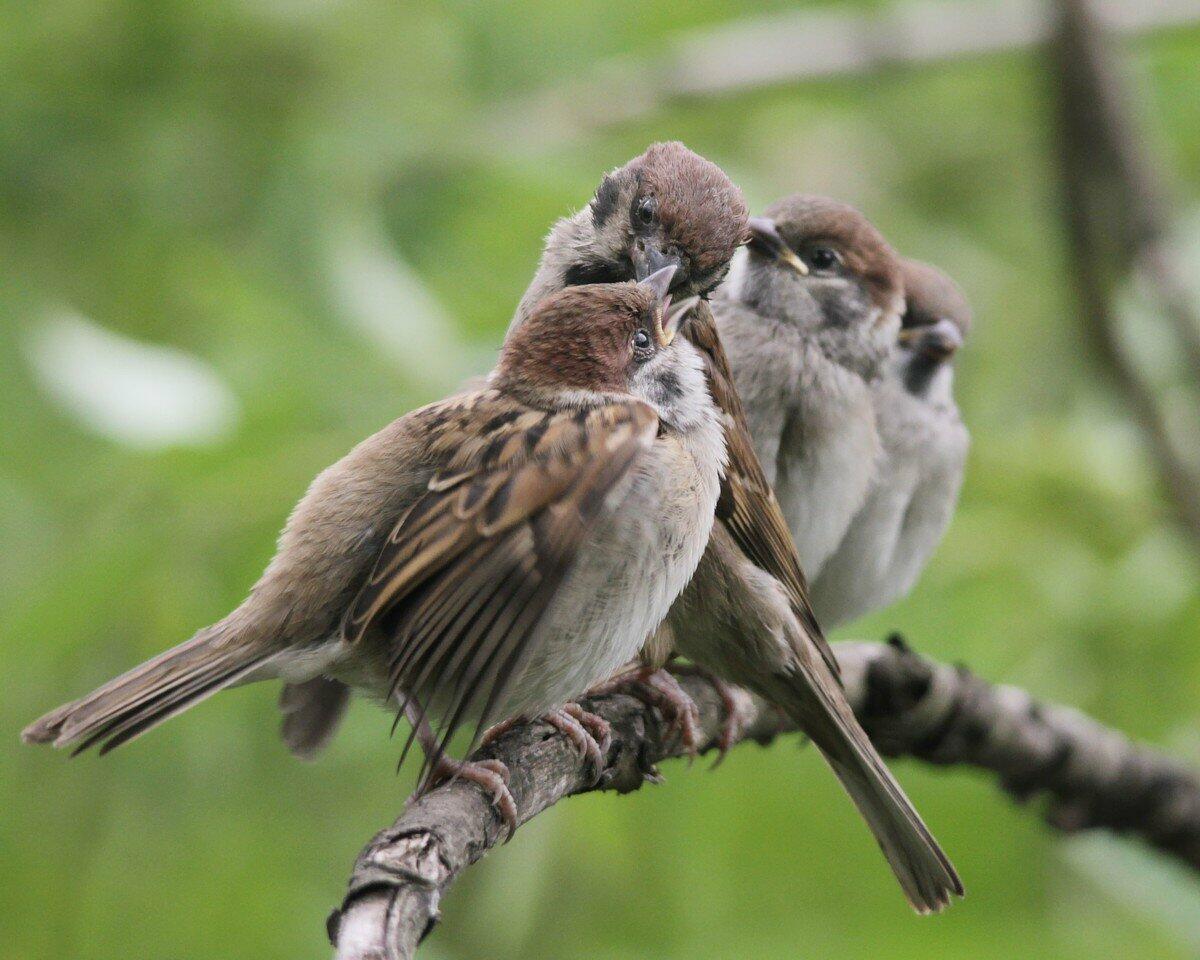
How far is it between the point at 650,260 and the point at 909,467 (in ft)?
2.78

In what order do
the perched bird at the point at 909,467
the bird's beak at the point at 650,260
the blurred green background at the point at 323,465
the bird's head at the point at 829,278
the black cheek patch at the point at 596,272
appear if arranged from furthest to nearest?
1. the perched bird at the point at 909,467
2. the bird's head at the point at 829,278
3. the blurred green background at the point at 323,465
4. the black cheek patch at the point at 596,272
5. the bird's beak at the point at 650,260

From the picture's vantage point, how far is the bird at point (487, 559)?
2176mm

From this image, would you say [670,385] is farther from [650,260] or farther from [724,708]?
[724,708]

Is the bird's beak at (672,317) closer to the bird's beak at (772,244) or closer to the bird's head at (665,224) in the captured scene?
the bird's head at (665,224)

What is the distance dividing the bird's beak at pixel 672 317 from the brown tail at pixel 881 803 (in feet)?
2.15

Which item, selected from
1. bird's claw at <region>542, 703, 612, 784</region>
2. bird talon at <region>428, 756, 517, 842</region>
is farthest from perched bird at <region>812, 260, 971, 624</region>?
bird talon at <region>428, 756, 517, 842</region>

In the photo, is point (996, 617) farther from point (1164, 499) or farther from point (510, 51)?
point (510, 51)

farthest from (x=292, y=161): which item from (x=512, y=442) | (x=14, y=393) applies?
(x=512, y=442)

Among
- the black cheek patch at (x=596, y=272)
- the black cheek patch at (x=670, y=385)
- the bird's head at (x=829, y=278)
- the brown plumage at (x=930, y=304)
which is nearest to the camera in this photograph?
the black cheek patch at (x=670, y=385)

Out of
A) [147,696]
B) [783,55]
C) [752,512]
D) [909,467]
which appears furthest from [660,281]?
[783,55]

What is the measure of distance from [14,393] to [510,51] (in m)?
1.84

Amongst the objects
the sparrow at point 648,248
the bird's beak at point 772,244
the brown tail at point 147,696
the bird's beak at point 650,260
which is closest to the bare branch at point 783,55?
the bird's beak at point 772,244

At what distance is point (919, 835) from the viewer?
2822 millimetres

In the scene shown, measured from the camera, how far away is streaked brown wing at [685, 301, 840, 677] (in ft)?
9.27
